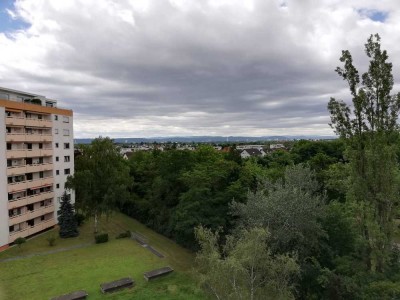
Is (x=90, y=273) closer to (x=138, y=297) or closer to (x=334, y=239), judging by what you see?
(x=138, y=297)

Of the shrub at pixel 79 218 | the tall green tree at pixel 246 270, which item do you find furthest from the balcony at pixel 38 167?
the tall green tree at pixel 246 270

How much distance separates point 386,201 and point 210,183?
62.1 ft

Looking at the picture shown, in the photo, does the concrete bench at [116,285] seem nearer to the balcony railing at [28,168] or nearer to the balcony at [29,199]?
the balcony at [29,199]

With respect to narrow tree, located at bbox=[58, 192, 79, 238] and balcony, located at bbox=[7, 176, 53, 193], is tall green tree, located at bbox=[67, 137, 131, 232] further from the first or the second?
balcony, located at bbox=[7, 176, 53, 193]

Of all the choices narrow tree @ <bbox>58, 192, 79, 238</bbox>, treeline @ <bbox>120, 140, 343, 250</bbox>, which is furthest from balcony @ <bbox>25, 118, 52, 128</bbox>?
treeline @ <bbox>120, 140, 343, 250</bbox>

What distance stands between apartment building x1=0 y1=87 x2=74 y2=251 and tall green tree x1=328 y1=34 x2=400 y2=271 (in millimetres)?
35117

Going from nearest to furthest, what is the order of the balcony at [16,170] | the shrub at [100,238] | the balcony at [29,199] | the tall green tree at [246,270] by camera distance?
the tall green tree at [246,270]
the balcony at [16,170]
the balcony at [29,199]
the shrub at [100,238]

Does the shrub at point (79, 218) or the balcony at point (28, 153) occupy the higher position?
the balcony at point (28, 153)

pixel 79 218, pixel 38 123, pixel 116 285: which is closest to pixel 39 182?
pixel 79 218

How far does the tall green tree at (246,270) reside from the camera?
14918 millimetres

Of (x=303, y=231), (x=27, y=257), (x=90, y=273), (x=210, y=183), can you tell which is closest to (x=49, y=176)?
(x=27, y=257)

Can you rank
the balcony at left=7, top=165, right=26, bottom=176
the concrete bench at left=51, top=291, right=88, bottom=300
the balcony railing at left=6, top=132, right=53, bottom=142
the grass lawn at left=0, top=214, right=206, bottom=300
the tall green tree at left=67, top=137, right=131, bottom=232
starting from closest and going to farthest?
the concrete bench at left=51, top=291, right=88, bottom=300 → the grass lawn at left=0, top=214, right=206, bottom=300 → the balcony at left=7, top=165, right=26, bottom=176 → the balcony railing at left=6, top=132, right=53, bottom=142 → the tall green tree at left=67, top=137, right=131, bottom=232

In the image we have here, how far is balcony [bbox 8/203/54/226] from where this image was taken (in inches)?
1410

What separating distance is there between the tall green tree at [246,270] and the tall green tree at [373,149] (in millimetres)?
4984
